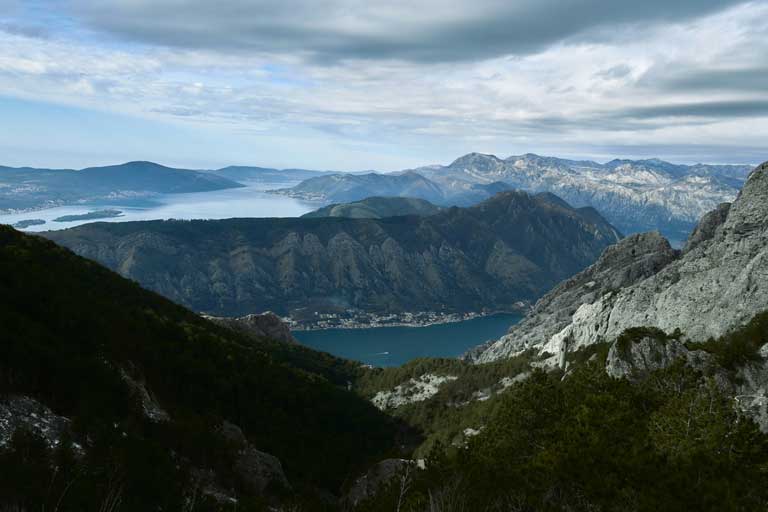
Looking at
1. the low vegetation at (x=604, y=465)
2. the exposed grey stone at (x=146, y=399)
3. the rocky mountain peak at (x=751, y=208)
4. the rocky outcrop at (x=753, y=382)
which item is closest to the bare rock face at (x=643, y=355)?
the rocky outcrop at (x=753, y=382)

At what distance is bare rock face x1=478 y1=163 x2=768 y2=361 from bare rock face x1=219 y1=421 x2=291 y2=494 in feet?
248

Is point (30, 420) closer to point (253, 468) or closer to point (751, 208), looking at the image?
point (253, 468)

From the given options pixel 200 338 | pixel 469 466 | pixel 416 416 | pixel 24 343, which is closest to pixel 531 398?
pixel 469 466

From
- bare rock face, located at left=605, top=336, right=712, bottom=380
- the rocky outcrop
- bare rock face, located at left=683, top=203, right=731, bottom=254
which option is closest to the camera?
the rocky outcrop

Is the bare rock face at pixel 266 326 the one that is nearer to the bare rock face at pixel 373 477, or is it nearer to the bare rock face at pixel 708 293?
the bare rock face at pixel 708 293

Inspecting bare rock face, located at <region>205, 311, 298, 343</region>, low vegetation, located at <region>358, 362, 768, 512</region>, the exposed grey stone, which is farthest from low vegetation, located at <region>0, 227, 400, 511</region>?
Answer: bare rock face, located at <region>205, 311, 298, 343</region>

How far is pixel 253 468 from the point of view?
3322cm

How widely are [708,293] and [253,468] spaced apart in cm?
9132

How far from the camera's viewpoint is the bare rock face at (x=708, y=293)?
79.9 m

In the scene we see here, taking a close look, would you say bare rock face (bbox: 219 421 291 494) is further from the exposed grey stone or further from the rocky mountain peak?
the rocky mountain peak

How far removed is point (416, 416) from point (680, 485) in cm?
12215

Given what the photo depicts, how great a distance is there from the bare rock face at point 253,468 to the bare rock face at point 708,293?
7554 cm

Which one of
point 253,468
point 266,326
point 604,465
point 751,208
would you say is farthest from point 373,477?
point 266,326

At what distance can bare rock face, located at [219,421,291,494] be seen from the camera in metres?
31.2
